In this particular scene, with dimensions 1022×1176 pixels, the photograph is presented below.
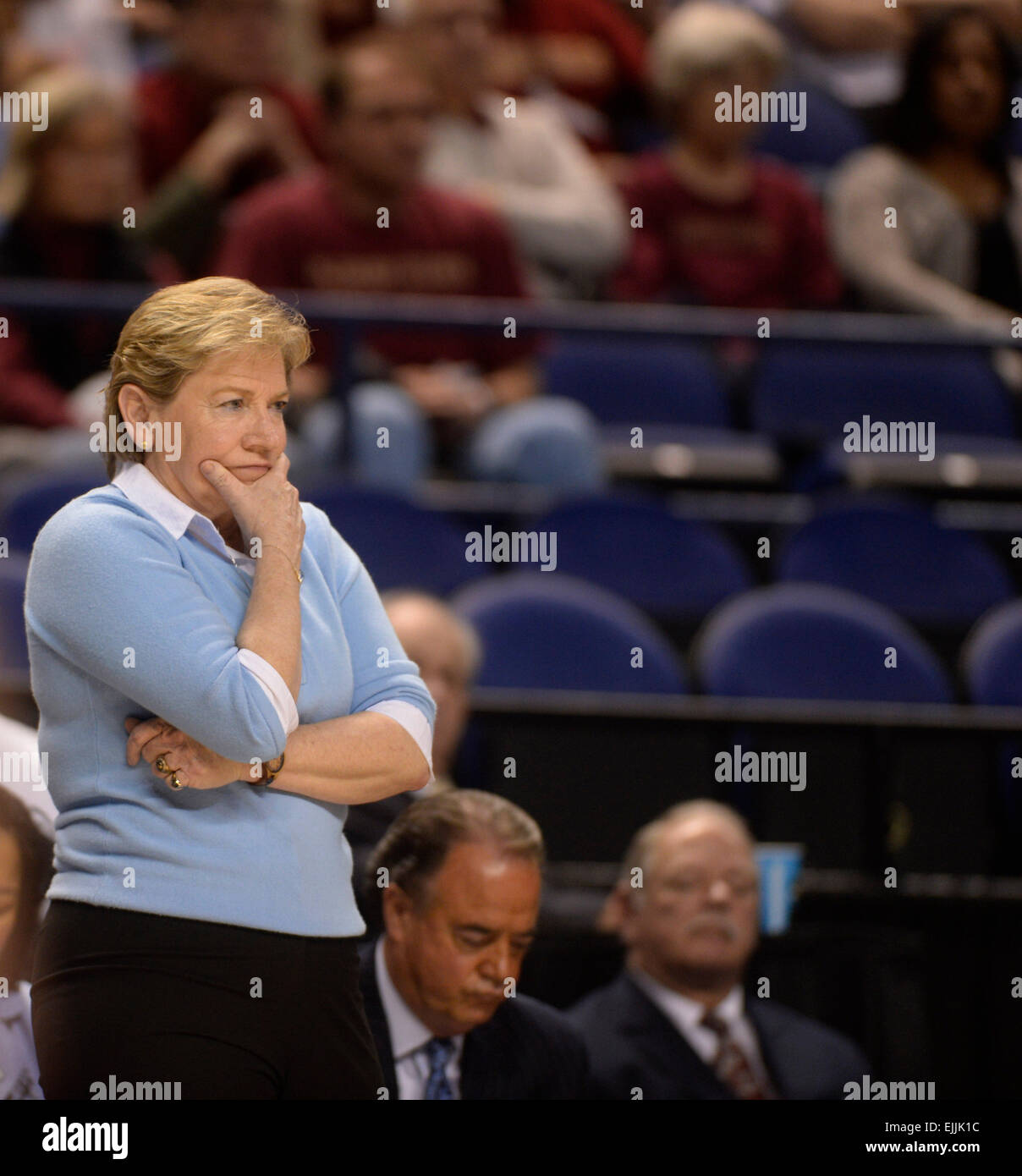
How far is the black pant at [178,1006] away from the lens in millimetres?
1390

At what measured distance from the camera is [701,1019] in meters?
2.40

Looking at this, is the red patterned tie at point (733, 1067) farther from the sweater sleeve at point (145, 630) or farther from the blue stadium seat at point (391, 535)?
the blue stadium seat at point (391, 535)

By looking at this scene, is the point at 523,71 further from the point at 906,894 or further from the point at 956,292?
the point at 906,894

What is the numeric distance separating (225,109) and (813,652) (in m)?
2.24

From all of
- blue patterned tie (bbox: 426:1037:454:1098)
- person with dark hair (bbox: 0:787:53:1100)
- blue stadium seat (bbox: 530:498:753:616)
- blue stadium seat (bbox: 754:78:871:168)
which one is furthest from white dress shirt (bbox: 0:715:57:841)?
blue stadium seat (bbox: 754:78:871:168)

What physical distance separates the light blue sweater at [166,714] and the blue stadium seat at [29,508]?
191 centimetres

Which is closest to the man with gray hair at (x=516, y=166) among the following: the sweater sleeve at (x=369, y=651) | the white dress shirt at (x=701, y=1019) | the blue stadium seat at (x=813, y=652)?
the blue stadium seat at (x=813, y=652)

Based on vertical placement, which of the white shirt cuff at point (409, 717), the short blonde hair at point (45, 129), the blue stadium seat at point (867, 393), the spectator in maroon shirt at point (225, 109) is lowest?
the white shirt cuff at point (409, 717)

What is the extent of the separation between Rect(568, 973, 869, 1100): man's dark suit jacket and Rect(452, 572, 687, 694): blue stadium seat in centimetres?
99

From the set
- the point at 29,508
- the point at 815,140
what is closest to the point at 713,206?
the point at 815,140

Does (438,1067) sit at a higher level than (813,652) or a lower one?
lower

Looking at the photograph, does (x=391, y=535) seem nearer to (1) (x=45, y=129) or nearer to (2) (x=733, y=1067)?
(1) (x=45, y=129)
